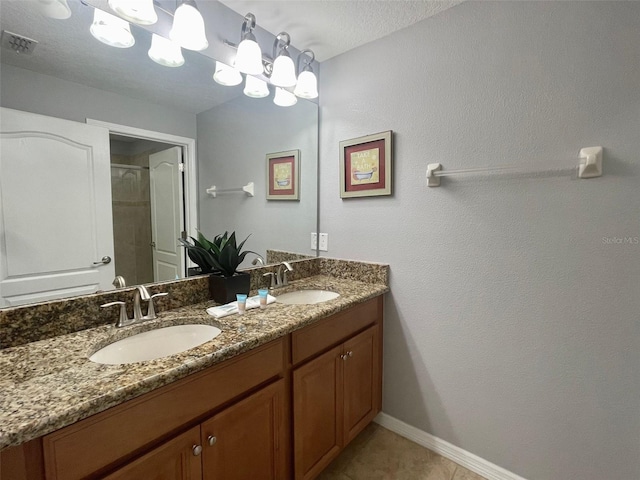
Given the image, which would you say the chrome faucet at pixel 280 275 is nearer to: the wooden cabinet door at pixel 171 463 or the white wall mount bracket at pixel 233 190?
the white wall mount bracket at pixel 233 190

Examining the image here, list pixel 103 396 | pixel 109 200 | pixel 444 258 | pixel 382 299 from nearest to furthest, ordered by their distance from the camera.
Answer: pixel 103 396
pixel 109 200
pixel 444 258
pixel 382 299

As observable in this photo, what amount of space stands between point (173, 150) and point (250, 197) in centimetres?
49

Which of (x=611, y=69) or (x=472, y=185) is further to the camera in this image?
(x=472, y=185)

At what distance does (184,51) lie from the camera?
1397 millimetres

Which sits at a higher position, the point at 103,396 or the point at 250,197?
the point at 250,197

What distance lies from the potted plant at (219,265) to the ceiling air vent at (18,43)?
2.72 ft

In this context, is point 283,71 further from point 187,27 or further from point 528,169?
point 528,169

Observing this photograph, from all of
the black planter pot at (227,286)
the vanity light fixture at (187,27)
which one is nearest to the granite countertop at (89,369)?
the black planter pot at (227,286)

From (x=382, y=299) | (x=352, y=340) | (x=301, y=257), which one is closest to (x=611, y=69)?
(x=382, y=299)

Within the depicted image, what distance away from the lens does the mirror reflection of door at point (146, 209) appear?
48.1 inches

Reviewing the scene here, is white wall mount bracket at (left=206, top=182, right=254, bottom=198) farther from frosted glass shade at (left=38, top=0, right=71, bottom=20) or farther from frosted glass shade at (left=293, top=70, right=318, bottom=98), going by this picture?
frosted glass shade at (left=38, top=0, right=71, bottom=20)

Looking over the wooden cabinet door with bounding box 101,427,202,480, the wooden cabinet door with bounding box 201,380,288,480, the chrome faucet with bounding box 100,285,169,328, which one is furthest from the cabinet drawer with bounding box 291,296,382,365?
the chrome faucet with bounding box 100,285,169,328

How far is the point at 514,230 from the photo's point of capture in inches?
52.8

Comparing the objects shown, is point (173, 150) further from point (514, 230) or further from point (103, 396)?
point (514, 230)
